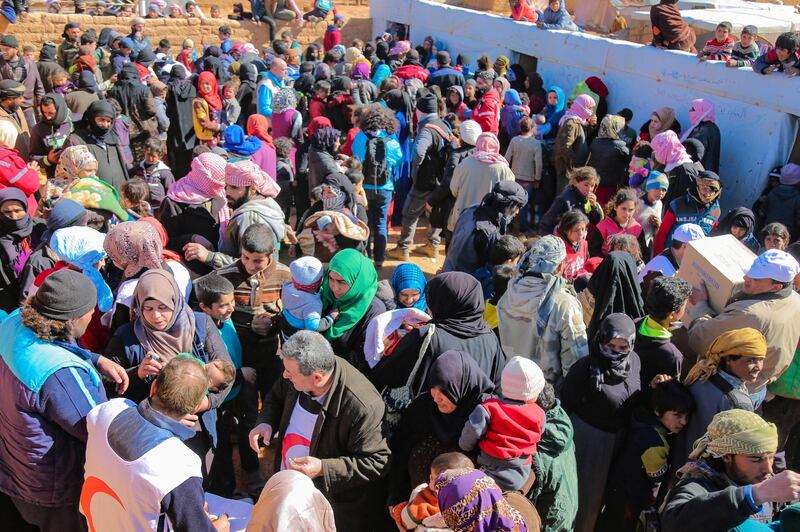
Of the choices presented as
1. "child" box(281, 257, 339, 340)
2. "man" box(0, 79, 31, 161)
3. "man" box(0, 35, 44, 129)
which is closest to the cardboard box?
"child" box(281, 257, 339, 340)

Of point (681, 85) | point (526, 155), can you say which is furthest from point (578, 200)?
point (681, 85)

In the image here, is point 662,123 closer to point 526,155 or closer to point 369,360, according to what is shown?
point 526,155

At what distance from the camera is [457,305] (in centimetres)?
365

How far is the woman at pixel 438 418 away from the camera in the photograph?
3.10 meters

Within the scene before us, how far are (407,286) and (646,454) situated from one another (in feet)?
5.31

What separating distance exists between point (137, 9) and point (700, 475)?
19.1 m

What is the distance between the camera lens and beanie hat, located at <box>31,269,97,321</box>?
292 centimetres

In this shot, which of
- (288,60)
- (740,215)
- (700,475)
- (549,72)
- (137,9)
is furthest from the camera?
(137,9)

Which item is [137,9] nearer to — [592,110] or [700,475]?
[592,110]

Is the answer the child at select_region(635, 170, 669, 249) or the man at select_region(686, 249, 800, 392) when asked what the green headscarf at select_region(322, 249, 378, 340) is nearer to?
the man at select_region(686, 249, 800, 392)

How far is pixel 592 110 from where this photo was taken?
340 inches

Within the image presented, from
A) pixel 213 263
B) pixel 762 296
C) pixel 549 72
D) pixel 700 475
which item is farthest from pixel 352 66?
pixel 700 475

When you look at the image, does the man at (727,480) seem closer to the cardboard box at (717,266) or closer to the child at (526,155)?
the cardboard box at (717,266)

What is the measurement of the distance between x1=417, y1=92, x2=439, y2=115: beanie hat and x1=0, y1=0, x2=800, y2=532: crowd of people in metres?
1.64
